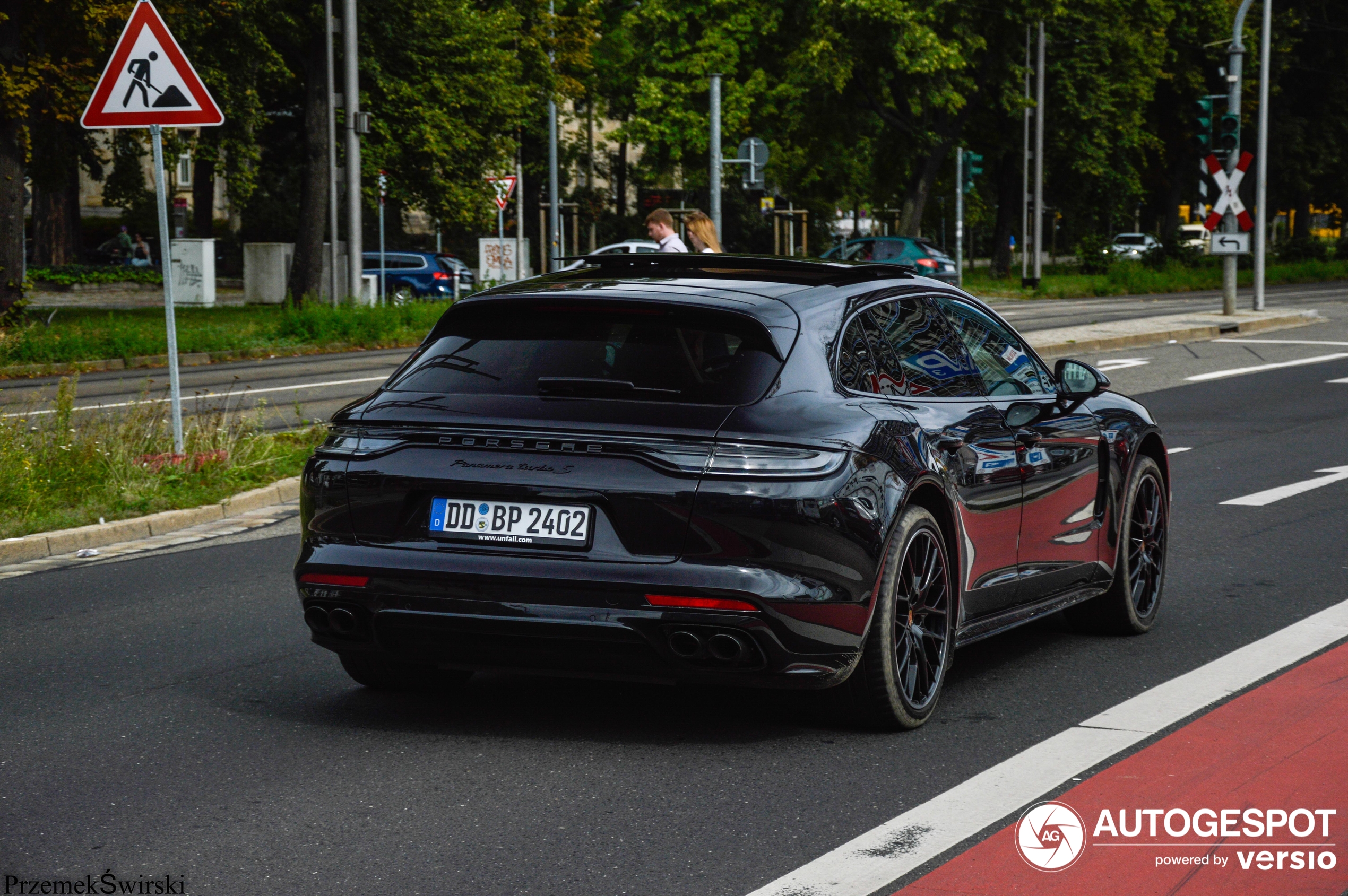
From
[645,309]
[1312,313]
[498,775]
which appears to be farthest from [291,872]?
[1312,313]

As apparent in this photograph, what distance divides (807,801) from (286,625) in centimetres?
333

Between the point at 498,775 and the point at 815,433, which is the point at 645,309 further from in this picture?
the point at 498,775

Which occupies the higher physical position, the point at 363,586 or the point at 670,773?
the point at 363,586

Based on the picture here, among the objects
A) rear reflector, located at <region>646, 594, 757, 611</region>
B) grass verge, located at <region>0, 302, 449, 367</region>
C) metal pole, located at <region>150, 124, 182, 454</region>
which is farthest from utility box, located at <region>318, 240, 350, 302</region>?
rear reflector, located at <region>646, 594, 757, 611</region>

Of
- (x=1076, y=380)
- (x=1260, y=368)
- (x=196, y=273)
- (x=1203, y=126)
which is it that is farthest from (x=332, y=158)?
(x=1076, y=380)

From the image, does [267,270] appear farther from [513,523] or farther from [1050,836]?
[1050,836]

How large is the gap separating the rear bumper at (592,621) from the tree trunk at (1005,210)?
Result: 51561 millimetres

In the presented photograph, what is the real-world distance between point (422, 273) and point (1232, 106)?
24795 millimetres

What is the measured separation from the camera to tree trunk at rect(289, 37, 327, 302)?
3381 cm

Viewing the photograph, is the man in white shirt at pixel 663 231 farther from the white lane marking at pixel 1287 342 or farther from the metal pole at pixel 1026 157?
the metal pole at pixel 1026 157

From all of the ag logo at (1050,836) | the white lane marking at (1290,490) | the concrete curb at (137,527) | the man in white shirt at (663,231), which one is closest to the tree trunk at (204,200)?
the man in white shirt at (663,231)

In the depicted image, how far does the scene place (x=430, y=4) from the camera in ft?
116

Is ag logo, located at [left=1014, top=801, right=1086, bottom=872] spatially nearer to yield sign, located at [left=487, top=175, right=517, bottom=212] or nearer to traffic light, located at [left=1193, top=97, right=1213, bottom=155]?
traffic light, located at [left=1193, top=97, right=1213, bottom=155]

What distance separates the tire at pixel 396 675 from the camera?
5949mm
